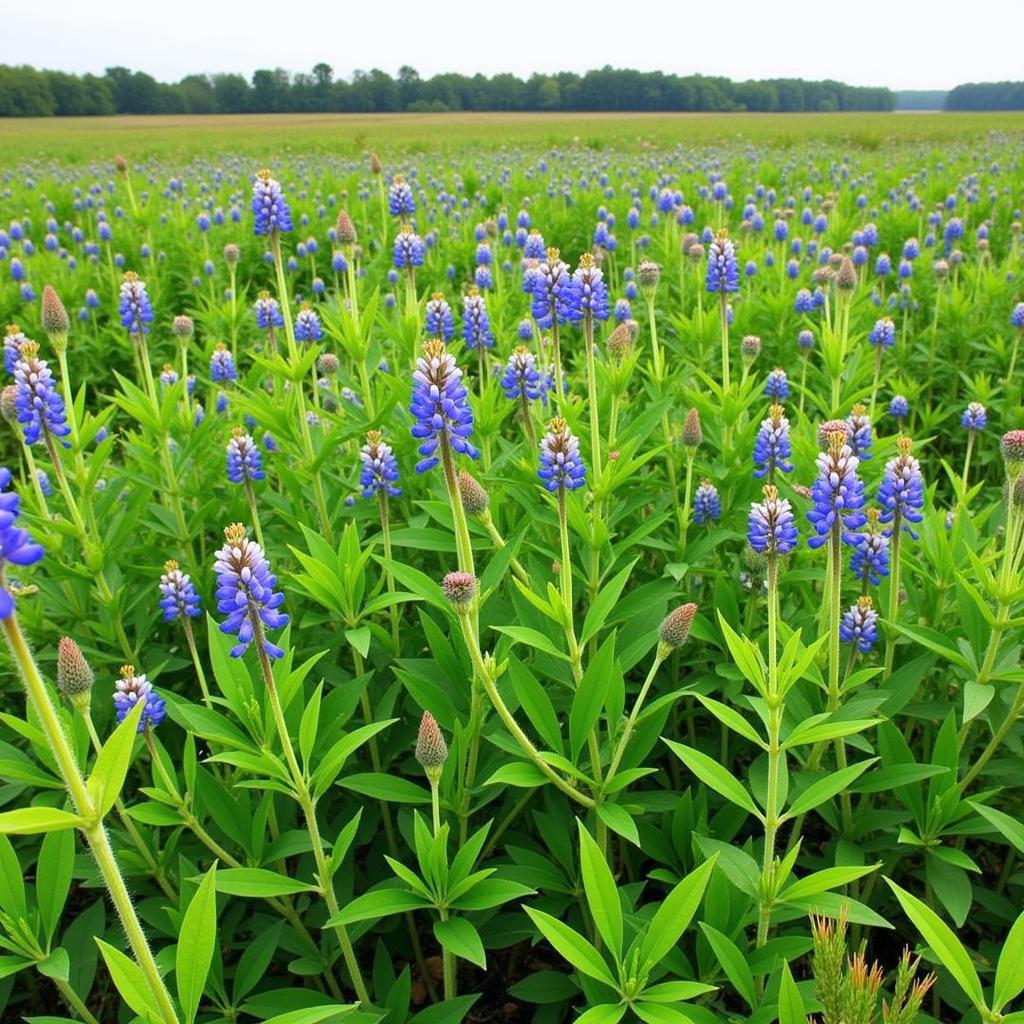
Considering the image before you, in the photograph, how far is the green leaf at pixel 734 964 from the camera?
1.90m

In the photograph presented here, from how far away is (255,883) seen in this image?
207cm

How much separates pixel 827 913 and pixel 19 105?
265 ft

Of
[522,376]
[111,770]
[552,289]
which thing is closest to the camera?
[111,770]

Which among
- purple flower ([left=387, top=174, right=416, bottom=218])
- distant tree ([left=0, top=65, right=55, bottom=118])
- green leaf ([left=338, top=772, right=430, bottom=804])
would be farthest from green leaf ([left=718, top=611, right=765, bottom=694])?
distant tree ([left=0, top=65, right=55, bottom=118])

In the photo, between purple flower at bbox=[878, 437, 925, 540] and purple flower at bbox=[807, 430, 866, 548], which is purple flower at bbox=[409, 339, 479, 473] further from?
purple flower at bbox=[878, 437, 925, 540]

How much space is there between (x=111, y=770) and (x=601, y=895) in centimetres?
102

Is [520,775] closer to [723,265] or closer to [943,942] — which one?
[943,942]

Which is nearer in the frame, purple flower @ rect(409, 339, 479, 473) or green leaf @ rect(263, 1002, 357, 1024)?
green leaf @ rect(263, 1002, 357, 1024)

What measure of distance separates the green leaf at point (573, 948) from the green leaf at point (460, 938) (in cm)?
23

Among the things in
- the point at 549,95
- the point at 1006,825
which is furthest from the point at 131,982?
the point at 549,95

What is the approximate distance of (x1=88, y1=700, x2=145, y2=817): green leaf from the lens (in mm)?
1393

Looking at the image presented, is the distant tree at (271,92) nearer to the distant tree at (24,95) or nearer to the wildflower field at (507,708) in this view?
the distant tree at (24,95)

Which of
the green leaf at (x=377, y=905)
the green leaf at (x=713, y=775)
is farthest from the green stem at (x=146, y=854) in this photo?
the green leaf at (x=713, y=775)

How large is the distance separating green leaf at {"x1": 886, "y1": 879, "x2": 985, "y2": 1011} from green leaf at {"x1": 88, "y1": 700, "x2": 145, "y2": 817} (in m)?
1.36
